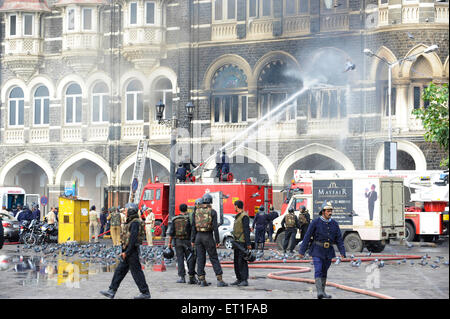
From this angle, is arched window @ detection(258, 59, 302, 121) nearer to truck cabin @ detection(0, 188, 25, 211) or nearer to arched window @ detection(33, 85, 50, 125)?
arched window @ detection(33, 85, 50, 125)

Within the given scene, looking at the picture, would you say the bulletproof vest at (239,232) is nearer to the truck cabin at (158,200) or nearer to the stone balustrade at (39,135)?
the truck cabin at (158,200)

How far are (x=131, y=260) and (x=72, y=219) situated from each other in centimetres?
1544

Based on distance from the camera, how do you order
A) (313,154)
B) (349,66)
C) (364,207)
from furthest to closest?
(313,154) → (349,66) → (364,207)

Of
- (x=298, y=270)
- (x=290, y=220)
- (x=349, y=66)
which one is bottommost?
(x=298, y=270)

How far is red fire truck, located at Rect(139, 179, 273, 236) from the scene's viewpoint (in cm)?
3103

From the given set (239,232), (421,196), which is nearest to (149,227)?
(421,196)

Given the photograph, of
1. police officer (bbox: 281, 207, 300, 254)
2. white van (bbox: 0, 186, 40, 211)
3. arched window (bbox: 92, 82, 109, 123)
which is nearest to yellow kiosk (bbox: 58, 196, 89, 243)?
police officer (bbox: 281, 207, 300, 254)

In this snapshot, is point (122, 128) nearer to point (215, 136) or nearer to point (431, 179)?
point (215, 136)

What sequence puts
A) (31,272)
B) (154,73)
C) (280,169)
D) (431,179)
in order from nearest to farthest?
(31,272) < (431,179) < (280,169) < (154,73)

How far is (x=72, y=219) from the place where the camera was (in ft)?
94.1

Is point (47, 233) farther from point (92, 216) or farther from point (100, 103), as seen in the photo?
point (100, 103)
